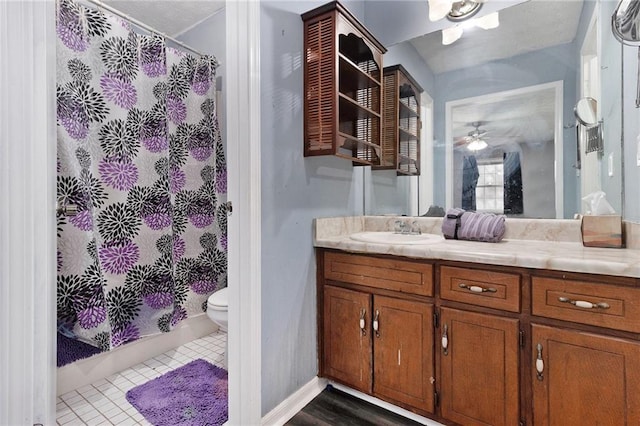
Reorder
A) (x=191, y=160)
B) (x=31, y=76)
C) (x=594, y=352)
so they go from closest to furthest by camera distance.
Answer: (x=31, y=76)
(x=594, y=352)
(x=191, y=160)

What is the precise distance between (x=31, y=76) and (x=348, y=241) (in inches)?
50.4

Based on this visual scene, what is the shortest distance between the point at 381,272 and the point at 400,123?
1036 millimetres

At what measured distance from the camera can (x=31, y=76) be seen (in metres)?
0.83

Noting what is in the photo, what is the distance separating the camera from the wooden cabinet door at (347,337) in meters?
1.55

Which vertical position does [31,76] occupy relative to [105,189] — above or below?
above

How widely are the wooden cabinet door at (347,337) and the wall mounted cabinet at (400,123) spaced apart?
2.86 ft

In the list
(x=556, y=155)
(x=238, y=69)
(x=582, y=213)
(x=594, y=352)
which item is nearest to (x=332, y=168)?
(x=238, y=69)

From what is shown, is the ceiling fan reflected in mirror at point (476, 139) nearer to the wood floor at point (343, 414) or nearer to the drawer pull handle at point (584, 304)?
the drawer pull handle at point (584, 304)

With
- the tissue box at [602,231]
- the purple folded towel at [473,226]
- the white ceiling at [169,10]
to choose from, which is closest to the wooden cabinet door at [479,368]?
the purple folded towel at [473,226]

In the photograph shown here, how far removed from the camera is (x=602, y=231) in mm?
1357

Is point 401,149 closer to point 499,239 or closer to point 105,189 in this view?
point 499,239

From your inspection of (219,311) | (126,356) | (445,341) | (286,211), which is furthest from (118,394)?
(445,341)

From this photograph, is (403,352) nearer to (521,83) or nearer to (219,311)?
(219,311)

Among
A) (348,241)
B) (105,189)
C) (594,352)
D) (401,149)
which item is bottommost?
(594,352)
